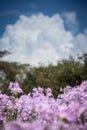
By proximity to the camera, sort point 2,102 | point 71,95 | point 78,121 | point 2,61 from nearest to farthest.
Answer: point 78,121 < point 71,95 < point 2,102 < point 2,61

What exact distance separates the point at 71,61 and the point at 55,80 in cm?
218

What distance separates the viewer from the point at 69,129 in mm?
2008

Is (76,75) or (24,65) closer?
(76,75)

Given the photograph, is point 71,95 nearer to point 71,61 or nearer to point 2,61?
point 71,61

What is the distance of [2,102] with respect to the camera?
4.32 metres

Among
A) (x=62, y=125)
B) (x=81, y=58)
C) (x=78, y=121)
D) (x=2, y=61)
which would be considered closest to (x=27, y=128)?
(x=62, y=125)

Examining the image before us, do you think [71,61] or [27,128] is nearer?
[27,128]

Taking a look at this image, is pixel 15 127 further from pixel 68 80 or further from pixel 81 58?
pixel 81 58

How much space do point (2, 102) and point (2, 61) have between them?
32.4 meters

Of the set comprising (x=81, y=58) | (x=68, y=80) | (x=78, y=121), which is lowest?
(x=78, y=121)

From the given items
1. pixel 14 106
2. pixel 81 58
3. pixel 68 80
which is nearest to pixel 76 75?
pixel 68 80

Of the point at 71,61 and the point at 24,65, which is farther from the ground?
the point at 24,65

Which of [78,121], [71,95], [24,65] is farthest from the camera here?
[24,65]

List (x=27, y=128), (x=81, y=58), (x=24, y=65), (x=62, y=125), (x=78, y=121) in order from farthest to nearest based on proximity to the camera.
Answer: (x=24, y=65) < (x=81, y=58) < (x=78, y=121) < (x=62, y=125) < (x=27, y=128)
